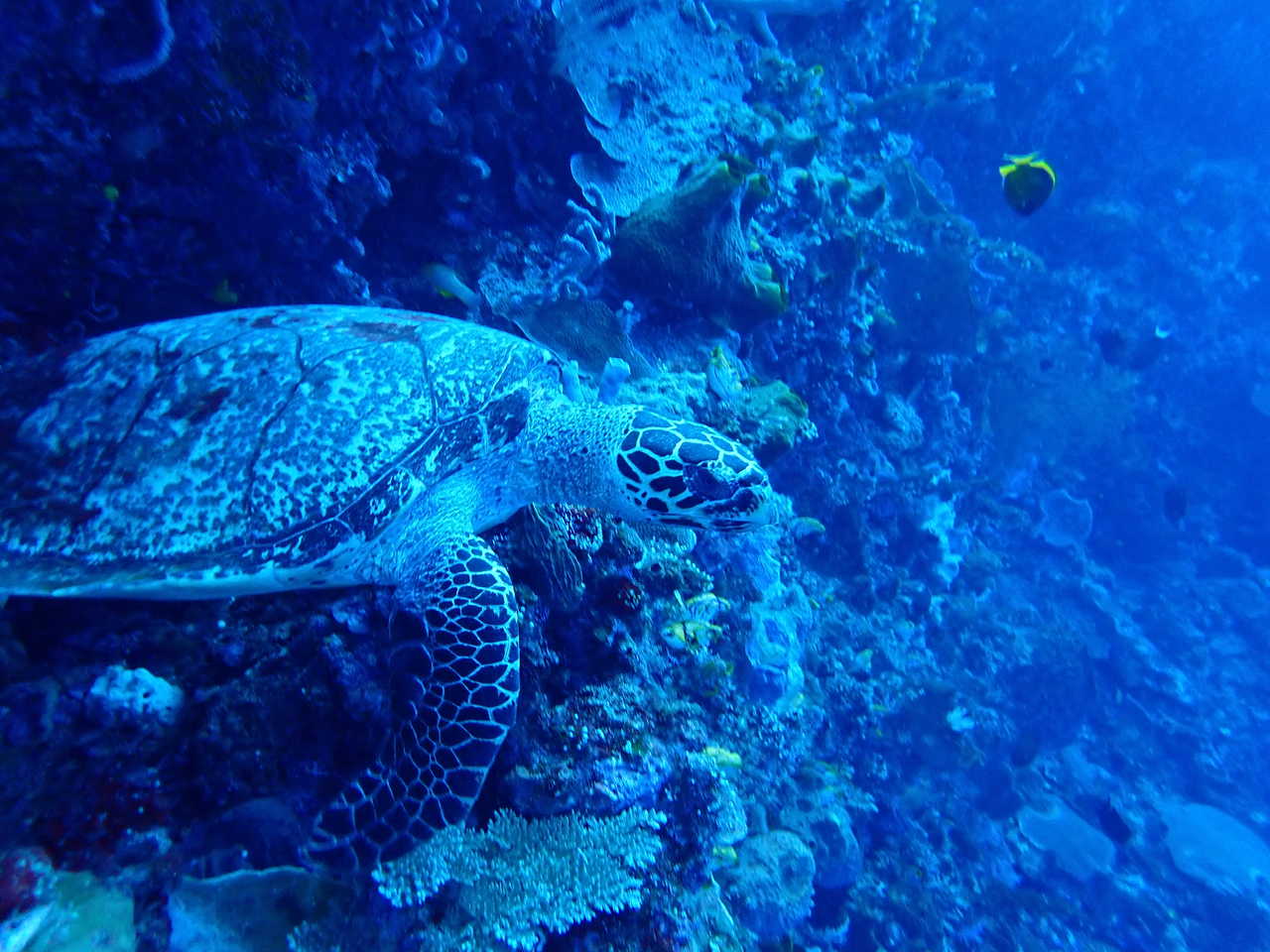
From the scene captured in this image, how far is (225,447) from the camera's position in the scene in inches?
95.3

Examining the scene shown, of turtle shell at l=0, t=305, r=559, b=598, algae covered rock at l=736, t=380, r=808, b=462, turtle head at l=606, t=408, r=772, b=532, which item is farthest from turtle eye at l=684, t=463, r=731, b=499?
algae covered rock at l=736, t=380, r=808, b=462

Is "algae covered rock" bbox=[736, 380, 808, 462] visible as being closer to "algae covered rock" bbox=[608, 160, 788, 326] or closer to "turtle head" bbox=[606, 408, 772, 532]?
"algae covered rock" bbox=[608, 160, 788, 326]

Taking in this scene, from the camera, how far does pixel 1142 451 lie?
13.4 meters

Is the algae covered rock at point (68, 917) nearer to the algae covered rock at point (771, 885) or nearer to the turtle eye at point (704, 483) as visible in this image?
the turtle eye at point (704, 483)

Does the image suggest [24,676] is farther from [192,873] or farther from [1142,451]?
[1142,451]

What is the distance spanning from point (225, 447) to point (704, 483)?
1.99 m

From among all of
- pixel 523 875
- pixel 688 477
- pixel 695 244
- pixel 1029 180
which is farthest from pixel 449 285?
pixel 1029 180

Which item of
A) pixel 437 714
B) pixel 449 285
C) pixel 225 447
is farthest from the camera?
pixel 449 285

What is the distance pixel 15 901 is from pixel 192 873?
1.29 ft

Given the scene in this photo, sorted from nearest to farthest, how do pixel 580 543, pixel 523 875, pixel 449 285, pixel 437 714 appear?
pixel 523 875
pixel 437 714
pixel 580 543
pixel 449 285

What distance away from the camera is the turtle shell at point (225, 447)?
7.43 feet

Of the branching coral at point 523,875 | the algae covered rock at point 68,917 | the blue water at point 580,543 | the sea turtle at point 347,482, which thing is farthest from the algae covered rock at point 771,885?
the algae covered rock at point 68,917

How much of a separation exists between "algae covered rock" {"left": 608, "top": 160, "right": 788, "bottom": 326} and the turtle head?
2.12 meters

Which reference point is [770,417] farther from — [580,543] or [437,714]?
[437,714]
